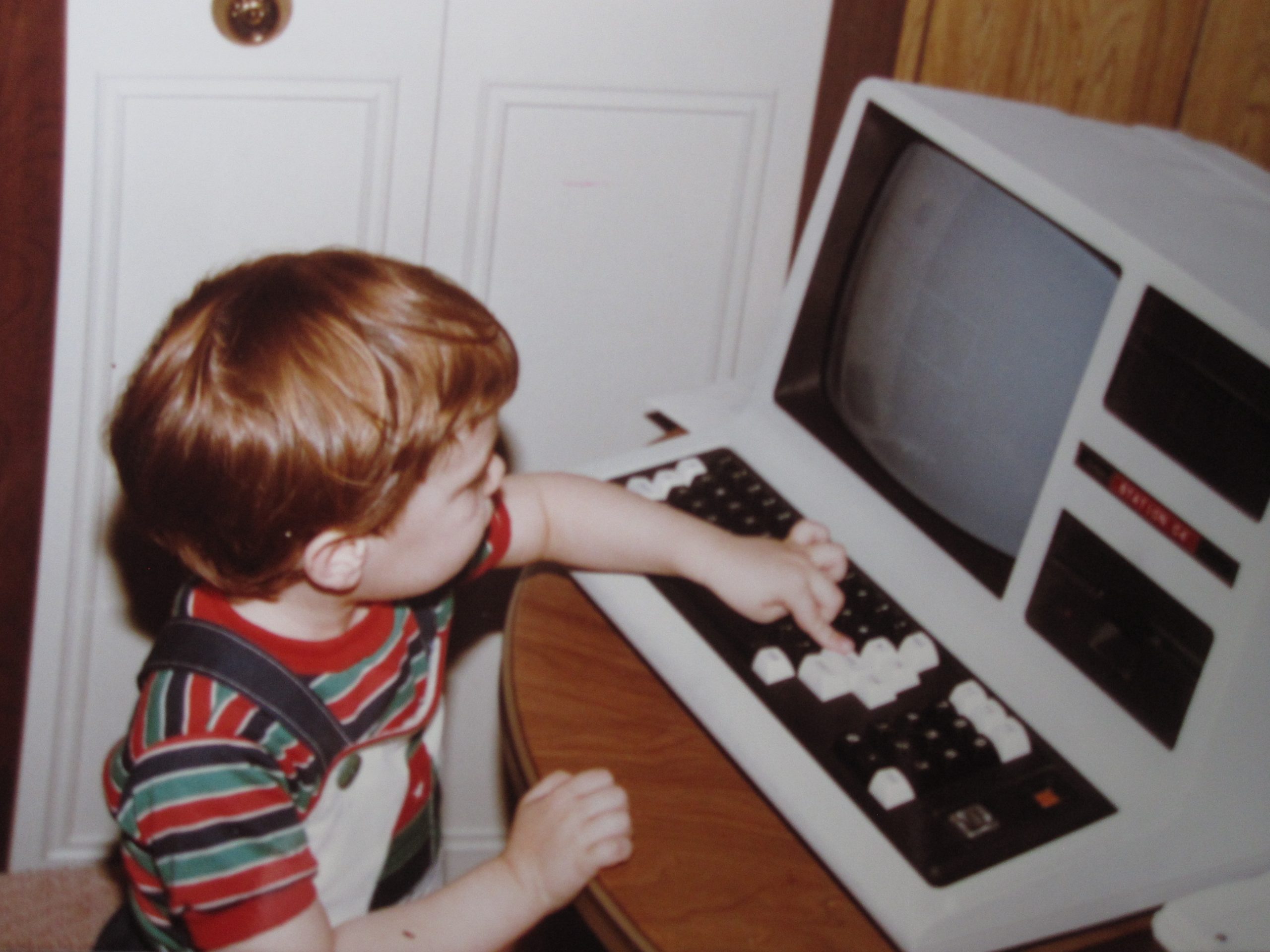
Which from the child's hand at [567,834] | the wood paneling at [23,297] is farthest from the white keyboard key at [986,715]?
the wood paneling at [23,297]

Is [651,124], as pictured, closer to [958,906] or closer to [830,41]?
[830,41]

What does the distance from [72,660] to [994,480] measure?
943 millimetres

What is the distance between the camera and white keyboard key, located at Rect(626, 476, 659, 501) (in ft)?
3.30

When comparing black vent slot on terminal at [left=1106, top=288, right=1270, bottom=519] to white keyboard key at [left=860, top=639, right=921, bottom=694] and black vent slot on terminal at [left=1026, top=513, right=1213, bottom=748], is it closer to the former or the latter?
black vent slot on terminal at [left=1026, top=513, right=1213, bottom=748]

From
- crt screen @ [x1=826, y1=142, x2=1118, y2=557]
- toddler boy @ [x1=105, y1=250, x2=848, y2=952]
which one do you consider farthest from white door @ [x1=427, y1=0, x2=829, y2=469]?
toddler boy @ [x1=105, y1=250, x2=848, y2=952]

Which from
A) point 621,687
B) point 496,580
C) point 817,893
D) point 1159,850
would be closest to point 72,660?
point 496,580

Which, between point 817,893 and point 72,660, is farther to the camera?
point 72,660

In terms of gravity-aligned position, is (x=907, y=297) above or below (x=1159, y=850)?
above

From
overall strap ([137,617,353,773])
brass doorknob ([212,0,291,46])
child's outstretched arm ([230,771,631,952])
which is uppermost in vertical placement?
brass doorknob ([212,0,291,46])

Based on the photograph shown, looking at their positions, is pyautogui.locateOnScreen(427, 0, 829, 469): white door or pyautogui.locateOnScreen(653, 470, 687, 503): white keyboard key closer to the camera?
pyautogui.locateOnScreen(653, 470, 687, 503): white keyboard key

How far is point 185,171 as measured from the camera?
1.16 m

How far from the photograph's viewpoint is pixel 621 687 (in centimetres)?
91

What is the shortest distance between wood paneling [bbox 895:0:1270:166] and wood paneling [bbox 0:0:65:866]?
767 mm

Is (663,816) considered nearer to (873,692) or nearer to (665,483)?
(873,692)
